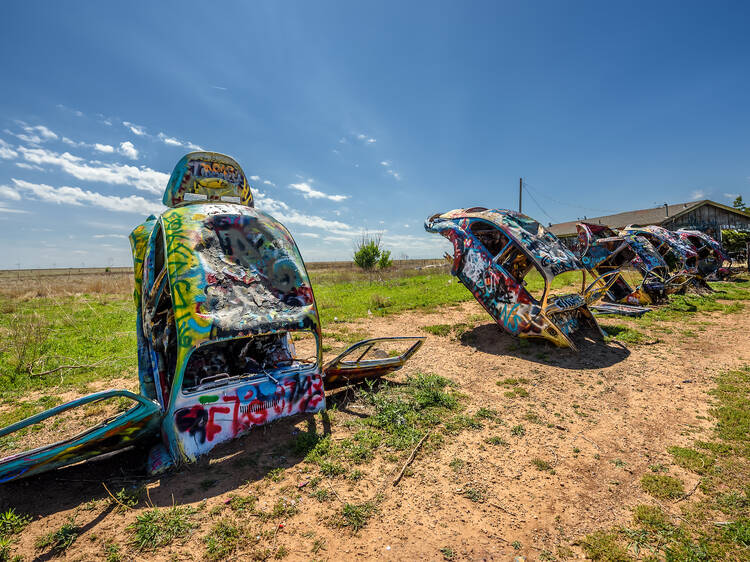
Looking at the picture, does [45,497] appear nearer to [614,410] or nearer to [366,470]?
[366,470]

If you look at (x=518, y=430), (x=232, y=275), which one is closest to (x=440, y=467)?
(x=518, y=430)

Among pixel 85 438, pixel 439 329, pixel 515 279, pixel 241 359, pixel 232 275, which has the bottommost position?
pixel 439 329

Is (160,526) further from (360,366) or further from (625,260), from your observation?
(625,260)

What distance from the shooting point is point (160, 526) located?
2.61 metres

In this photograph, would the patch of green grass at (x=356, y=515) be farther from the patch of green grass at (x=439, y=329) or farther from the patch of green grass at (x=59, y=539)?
the patch of green grass at (x=439, y=329)

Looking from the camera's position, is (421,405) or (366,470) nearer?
(366,470)

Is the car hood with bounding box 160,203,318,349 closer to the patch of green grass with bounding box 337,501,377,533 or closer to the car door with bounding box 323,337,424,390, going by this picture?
the car door with bounding box 323,337,424,390

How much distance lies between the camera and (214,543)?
2.47m

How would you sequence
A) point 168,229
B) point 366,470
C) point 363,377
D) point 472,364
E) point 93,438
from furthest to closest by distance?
point 472,364
point 363,377
point 168,229
point 366,470
point 93,438

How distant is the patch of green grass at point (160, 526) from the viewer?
2.48m

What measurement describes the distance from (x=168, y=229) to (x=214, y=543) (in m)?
3.12

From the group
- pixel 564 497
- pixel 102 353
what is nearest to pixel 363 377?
pixel 564 497

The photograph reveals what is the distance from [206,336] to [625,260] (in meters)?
15.7

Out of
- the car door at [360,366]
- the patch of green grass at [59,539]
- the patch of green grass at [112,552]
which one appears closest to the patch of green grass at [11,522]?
the patch of green grass at [59,539]
